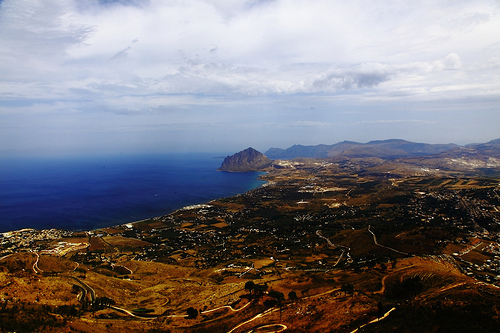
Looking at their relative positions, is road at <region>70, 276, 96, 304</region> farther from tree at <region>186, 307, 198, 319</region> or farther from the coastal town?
tree at <region>186, 307, 198, 319</region>

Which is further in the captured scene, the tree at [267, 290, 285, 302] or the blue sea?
the blue sea

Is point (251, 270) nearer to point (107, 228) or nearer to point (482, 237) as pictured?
point (482, 237)

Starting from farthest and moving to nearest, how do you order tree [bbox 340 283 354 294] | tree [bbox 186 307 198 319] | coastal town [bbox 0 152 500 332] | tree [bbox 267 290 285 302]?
tree [bbox 340 283 354 294], tree [bbox 267 290 285 302], coastal town [bbox 0 152 500 332], tree [bbox 186 307 198 319]

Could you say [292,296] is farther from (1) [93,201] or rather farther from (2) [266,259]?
(1) [93,201]

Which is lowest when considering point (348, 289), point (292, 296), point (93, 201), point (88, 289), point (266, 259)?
point (266, 259)

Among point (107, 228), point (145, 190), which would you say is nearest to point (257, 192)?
point (145, 190)

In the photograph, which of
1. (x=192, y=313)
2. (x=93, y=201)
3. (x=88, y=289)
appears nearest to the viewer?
(x=192, y=313)

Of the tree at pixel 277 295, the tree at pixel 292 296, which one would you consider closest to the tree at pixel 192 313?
the tree at pixel 277 295

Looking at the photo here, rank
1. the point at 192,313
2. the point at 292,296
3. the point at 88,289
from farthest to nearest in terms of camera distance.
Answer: the point at 88,289 → the point at 292,296 → the point at 192,313

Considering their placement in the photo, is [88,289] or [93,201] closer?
[88,289]

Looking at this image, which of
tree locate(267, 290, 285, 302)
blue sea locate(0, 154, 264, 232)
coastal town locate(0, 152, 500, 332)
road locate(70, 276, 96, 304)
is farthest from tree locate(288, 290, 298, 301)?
blue sea locate(0, 154, 264, 232)

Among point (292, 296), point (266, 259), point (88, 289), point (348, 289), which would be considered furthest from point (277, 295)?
point (266, 259)

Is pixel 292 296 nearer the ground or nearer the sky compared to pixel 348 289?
nearer the ground
